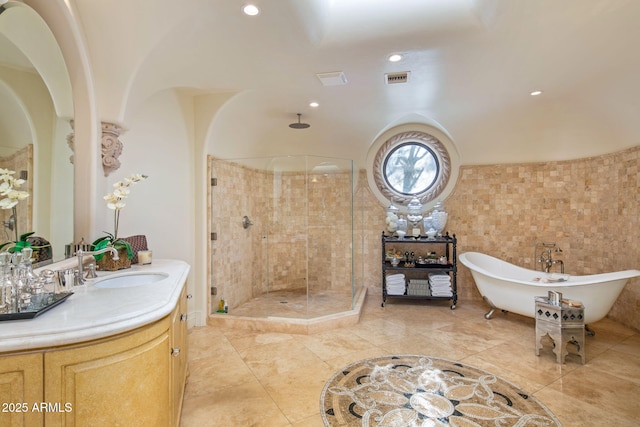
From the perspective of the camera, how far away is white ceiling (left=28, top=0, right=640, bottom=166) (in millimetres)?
1918

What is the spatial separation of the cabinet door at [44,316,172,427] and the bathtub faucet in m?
4.16

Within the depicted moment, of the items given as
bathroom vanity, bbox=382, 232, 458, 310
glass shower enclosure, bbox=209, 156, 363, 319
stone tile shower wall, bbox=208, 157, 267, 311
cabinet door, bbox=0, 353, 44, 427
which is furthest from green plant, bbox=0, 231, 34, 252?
bathroom vanity, bbox=382, 232, 458, 310

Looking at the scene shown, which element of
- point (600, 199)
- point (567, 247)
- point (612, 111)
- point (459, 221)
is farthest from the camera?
point (459, 221)

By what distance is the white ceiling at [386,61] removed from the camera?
192 cm

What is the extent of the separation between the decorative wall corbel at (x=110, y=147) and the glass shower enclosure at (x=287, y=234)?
54.0 inches

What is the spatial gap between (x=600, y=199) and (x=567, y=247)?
0.69 metres

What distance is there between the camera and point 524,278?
3.70 m

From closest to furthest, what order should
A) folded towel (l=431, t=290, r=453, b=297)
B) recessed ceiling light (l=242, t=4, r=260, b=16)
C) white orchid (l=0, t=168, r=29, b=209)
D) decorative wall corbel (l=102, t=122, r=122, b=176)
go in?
white orchid (l=0, t=168, r=29, b=209) < recessed ceiling light (l=242, t=4, r=260, b=16) < decorative wall corbel (l=102, t=122, r=122, b=176) < folded towel (l=431, t=290, r=453, b=297)

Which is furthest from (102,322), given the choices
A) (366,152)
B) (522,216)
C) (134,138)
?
(522,216)

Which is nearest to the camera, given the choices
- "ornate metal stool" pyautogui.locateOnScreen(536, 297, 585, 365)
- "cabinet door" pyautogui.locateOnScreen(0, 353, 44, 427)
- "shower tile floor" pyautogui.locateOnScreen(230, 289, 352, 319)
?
"cabinet door" pyautogui.locateOnScreen(0, 353, 44, 427)

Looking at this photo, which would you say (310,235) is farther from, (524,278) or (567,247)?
(567,247)

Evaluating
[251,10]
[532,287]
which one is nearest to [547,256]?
[532,287]

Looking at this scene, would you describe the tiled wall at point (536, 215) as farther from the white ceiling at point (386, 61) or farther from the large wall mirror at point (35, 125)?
the large wall mirror at point (35, 125)

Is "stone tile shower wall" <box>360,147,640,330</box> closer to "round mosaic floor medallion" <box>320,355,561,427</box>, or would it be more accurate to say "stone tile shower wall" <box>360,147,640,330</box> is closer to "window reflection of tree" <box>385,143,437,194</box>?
"window reflection of tree" <box>385,143,437,194</box>
